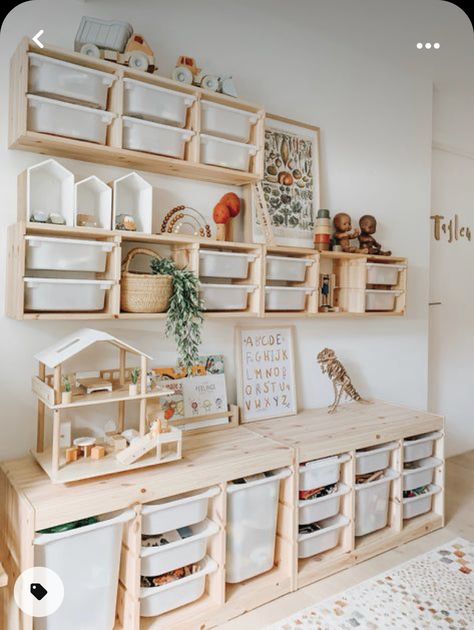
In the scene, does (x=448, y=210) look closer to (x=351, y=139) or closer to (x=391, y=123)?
(x=391, y=123)

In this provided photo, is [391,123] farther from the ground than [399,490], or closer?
farther from the ground

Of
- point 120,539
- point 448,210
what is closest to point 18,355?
point 120,539

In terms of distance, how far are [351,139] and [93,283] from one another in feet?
6.13

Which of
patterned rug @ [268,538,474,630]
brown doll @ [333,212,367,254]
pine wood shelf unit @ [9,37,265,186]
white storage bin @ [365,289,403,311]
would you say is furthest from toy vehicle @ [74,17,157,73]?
patterned rug @ [268,538,474,630]

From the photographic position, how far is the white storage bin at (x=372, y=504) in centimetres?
240

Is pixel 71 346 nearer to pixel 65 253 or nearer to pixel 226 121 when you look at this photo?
pixel 65 253

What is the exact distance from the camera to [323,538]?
2254 mm

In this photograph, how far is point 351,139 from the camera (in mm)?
2945

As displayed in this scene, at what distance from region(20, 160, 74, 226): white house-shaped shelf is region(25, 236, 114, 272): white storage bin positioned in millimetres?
102

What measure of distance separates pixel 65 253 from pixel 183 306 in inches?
19.2

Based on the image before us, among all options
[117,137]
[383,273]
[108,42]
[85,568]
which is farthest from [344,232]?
[85,568]

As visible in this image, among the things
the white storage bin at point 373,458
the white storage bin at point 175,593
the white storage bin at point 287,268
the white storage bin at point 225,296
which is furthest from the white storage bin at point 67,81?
the white storage bin at point 373,458

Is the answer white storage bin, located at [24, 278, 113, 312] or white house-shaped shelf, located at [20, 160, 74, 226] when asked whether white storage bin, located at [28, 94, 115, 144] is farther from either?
white storage bin, located at [24, 278, 113, 312]

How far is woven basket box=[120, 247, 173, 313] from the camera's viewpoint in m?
1.92
